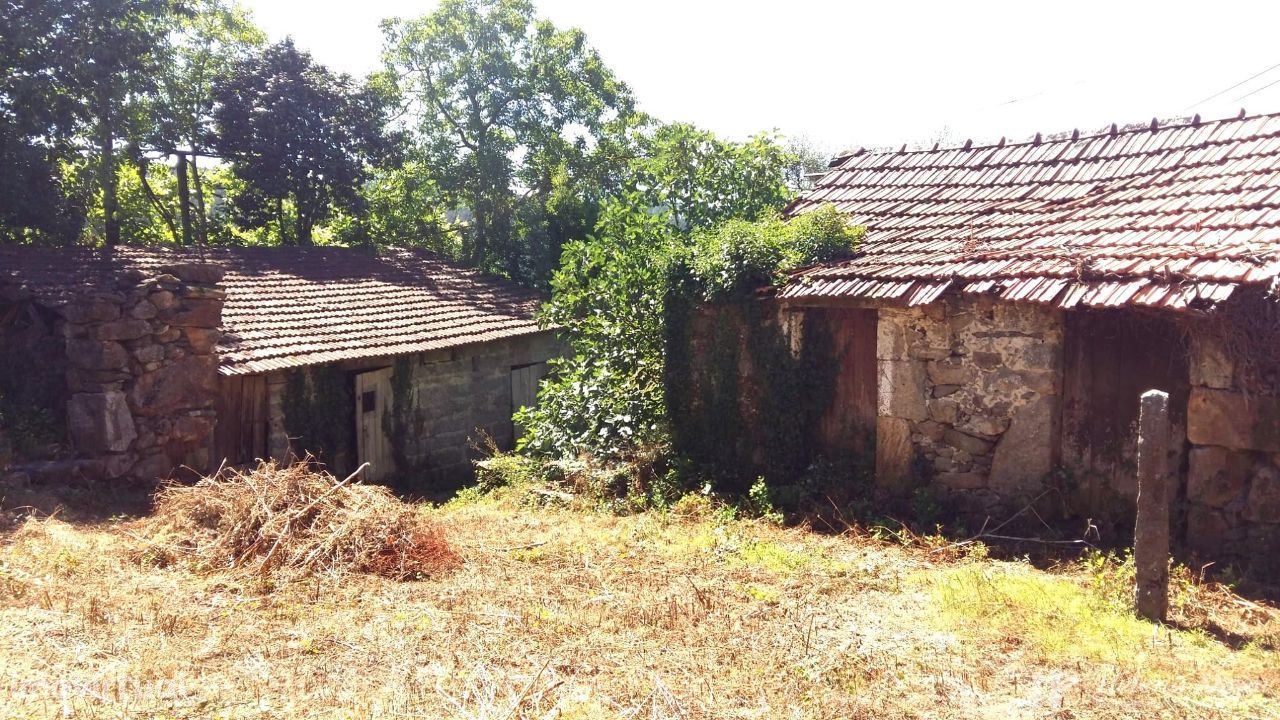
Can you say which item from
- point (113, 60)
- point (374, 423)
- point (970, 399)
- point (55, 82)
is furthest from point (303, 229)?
point (970, 399)

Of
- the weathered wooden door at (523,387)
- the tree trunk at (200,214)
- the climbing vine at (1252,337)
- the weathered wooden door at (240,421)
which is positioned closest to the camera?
the climbing vine at (1252,337)

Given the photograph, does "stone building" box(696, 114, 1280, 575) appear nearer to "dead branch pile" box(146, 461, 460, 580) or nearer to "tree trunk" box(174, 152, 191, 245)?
"dead branch pile" box(146, 461, 460, 580)

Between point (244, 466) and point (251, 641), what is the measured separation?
5.57 meters

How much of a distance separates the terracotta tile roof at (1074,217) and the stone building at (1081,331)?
26 mm

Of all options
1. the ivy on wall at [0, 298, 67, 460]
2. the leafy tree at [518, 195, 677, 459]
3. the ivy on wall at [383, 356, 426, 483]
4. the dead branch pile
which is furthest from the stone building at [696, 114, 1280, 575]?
the ivy on wall at [0, 298, 67, 460]

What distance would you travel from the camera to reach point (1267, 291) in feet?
20.8

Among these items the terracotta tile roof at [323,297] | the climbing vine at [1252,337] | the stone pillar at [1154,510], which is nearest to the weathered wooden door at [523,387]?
the terracotta tile roof at [323,297]

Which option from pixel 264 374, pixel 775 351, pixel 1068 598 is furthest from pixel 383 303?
pixel 1068 598

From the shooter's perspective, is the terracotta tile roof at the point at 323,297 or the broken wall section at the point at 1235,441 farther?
the terracotta tile roof at the point at 323,297

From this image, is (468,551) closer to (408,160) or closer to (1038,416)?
(1038,416)

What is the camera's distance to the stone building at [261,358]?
30.3 feet

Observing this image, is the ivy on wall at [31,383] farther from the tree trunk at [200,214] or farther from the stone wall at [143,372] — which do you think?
the tree trunk at [200,214]

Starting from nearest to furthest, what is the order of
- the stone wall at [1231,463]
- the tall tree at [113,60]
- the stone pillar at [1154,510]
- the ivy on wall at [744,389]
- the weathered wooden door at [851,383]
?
the stone pillar at [1154,510], the stone wall at [1231,463], the weathered wooden door at [851,383], the ivy on wall at [744,389], the tall tree at [113,60]

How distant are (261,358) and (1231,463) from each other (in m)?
9.37
